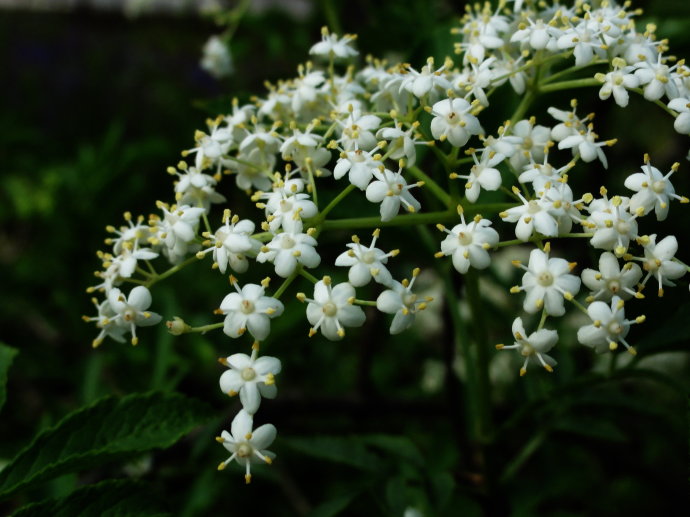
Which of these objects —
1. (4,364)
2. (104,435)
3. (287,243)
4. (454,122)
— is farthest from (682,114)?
(4,364)

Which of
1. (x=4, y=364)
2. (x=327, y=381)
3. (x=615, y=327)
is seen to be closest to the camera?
(x=615, y=327)

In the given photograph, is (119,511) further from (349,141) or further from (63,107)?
(63,107)

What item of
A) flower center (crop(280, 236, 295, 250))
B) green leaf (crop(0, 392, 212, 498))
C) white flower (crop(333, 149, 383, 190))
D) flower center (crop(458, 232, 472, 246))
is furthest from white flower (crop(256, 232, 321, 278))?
green leaf (crop(0, 392, 212, 498))

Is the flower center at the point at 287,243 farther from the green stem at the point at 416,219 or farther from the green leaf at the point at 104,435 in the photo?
the green leaf at the point at 104,435

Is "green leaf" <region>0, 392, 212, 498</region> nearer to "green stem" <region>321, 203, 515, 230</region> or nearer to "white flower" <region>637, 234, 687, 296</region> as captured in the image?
"green stem" <region>321, 203, 515, 230</region>

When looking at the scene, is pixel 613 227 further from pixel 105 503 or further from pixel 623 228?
pixel 105 503

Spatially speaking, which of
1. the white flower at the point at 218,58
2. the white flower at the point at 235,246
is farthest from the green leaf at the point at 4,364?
the white flower at the point at 218,58
